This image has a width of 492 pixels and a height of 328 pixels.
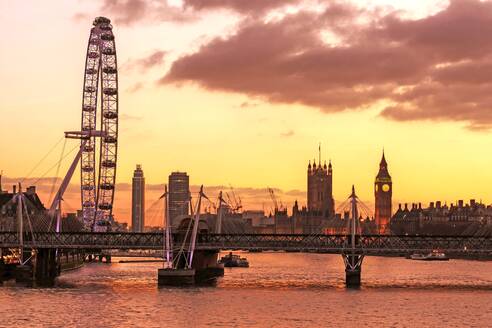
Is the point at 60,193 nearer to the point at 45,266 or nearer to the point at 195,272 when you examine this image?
the point at 45,266

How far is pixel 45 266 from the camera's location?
121125 mm

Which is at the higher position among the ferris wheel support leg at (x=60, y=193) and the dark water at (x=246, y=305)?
the ferris wheel support leg at (x=60, y=193)

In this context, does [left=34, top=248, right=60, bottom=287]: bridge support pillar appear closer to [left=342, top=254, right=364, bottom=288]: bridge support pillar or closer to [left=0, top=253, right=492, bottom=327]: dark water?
[left=0, top=253, right=492, bottom=327]: dark water

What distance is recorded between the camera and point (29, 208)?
18375 cm

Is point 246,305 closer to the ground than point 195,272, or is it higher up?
closer to the ground

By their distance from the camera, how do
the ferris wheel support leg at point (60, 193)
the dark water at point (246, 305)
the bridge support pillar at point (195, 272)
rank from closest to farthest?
the dark water at point (246, 305), the bridge support pillar at point (195, 272), the ferris wheel support leg at point (60, 193)

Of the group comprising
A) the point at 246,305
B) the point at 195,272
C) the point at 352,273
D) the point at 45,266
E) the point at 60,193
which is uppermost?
the point at 60,193

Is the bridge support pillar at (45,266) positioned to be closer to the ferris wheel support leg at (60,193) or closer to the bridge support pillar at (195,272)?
the ferris wheel support leg at (60,193)

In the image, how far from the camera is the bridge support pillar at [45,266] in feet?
389

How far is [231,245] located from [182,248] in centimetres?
812

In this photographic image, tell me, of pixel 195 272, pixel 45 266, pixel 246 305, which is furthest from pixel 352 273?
pixel 45 266

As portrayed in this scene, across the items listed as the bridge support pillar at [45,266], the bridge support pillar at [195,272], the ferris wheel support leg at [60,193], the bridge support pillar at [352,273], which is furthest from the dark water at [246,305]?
the ferris wheel support leg at [60,193]

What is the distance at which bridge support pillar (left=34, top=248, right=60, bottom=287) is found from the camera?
4669 inches

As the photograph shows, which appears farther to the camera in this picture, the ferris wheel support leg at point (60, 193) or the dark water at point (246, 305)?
the ferris wheel support leg at point (60, 193)
